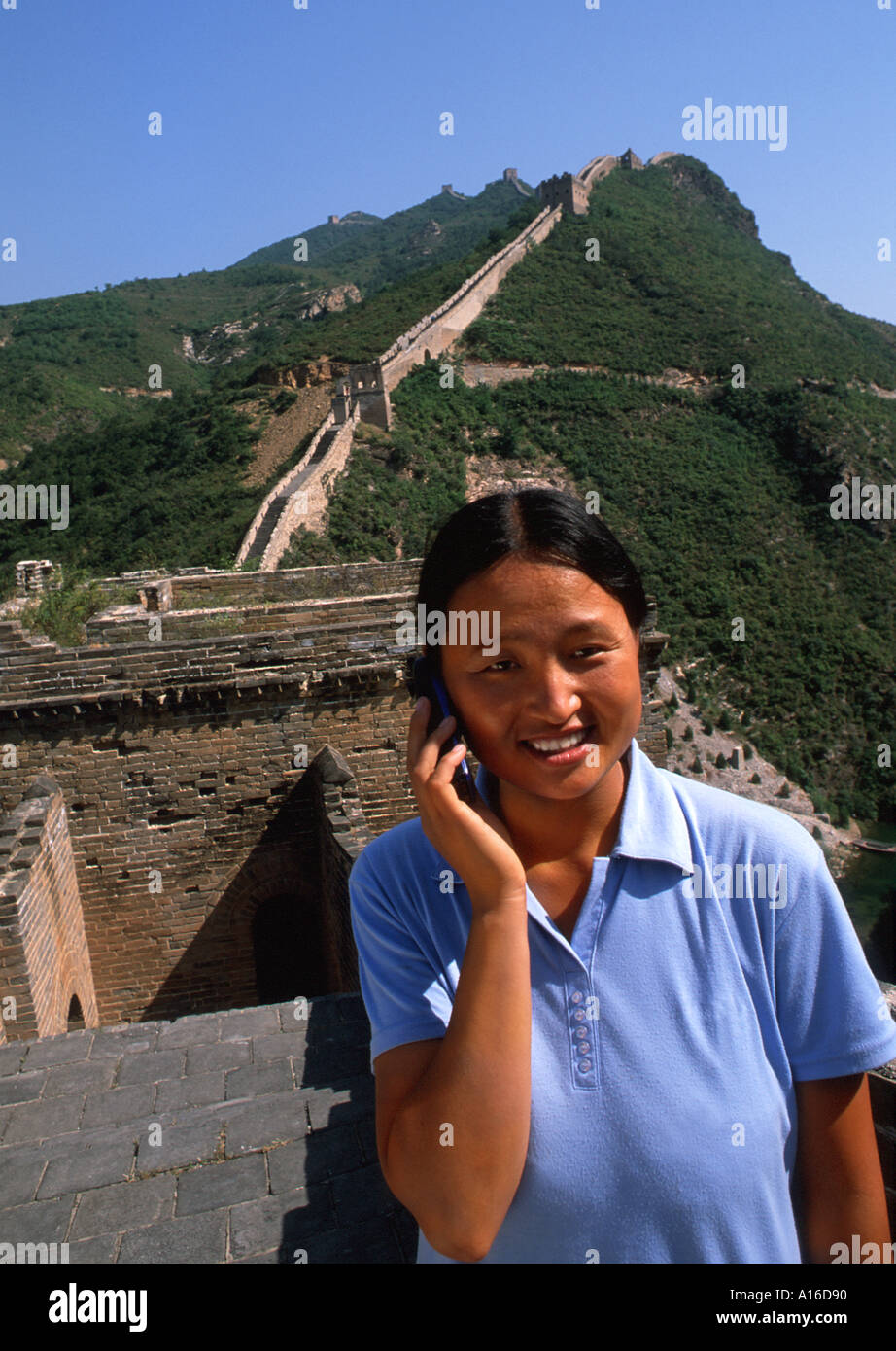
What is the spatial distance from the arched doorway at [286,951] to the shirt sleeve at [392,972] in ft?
21.5

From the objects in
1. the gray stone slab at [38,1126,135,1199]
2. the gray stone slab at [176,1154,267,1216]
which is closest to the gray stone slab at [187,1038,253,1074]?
the gray stone slab at [38,1126,135,1199]

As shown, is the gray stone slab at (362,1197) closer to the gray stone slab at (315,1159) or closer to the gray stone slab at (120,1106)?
the gray stone slab at (315,1159)

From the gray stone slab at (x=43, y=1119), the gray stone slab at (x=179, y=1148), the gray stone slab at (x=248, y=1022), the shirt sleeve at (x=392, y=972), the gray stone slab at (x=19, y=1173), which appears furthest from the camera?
the gray stone slab at (x=248, y=1022)

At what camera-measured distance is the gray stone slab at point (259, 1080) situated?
3.85 m

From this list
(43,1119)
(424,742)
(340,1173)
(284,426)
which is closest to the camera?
(424,742)

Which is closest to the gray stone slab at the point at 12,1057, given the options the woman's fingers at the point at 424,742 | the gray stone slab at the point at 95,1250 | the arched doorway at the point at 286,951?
the gray stone slab at the point at 95,1250

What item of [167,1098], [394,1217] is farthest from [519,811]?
[167,1098]

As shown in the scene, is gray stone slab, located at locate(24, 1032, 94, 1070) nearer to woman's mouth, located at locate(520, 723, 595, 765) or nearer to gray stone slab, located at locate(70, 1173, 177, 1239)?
gray stone slab, located at locate(70, 1173, 177, 1239)

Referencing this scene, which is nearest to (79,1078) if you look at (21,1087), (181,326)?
(21,1087)

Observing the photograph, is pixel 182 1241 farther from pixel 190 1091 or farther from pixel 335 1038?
pixel 335 1038

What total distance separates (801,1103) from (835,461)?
1799 inches

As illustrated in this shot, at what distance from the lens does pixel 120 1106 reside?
3822 millimetres

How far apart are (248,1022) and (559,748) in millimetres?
3600

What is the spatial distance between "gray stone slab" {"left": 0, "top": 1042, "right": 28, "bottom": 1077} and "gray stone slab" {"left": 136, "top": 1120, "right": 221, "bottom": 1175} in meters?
1.04
